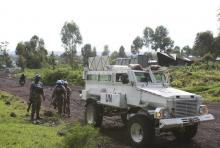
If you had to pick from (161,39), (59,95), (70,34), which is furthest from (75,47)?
(59,95)

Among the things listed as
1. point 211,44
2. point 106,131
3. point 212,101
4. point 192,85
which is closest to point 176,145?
point 106,131

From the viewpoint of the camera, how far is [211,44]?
80000 millimetres

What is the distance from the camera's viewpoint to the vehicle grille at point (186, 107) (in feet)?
39.7

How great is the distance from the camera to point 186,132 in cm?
1324

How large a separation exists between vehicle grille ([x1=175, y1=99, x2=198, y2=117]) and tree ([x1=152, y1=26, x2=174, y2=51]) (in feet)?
331

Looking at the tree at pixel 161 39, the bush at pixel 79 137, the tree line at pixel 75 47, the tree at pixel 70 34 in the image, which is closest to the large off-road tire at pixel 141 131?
the bush at pixel 79 137

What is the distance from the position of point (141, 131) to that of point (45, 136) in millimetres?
3123

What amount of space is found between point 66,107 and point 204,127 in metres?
7.02

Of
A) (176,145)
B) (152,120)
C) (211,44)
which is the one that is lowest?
(176,145)

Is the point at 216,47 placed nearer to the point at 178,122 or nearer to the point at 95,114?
the point at 95,114

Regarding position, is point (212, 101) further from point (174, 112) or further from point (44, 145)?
point (44, 145)

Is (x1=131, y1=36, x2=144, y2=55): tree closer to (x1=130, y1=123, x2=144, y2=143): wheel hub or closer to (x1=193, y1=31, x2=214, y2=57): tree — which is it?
(x1=193, y1=31, x2=214, y2=57): tree

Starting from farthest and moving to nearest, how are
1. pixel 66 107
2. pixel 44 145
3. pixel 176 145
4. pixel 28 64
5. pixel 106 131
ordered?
1. pixel 28 64
2. pixel 66 107
3. pixel 106 131
4. pixel 176 145
5. pixel 44 145

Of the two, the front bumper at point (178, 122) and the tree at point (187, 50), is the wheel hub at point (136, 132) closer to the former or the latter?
the front bumper at point (178, 122)
